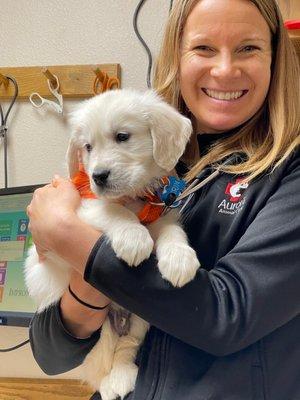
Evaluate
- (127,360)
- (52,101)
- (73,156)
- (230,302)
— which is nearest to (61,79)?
(52,101)

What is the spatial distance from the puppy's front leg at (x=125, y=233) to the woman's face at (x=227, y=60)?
1.03 ft

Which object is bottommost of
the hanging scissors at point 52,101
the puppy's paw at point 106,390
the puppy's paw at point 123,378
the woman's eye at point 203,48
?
the puppy's paw at point 106,390

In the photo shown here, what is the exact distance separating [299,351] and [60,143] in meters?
1.13

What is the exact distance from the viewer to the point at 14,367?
1.71 m

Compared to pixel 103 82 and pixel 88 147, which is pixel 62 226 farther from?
pixel 103 82

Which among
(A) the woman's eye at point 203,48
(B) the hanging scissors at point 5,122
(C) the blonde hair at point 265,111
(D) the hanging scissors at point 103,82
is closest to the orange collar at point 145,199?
(C) the blonde hair at point 265,111

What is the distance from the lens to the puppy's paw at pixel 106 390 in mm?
905

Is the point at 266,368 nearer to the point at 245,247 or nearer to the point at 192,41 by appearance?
the point at 245,247

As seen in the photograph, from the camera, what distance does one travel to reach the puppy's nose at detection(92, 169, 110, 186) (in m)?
0.85

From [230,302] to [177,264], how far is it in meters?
0.10

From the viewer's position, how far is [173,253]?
2.51ft

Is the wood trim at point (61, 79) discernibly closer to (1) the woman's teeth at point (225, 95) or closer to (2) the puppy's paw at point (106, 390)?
(1) the woman's teeth at point (225, 95)

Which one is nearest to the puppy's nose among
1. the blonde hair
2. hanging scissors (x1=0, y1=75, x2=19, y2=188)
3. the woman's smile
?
the blonde hair

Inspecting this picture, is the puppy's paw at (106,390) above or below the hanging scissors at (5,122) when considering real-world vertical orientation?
below
